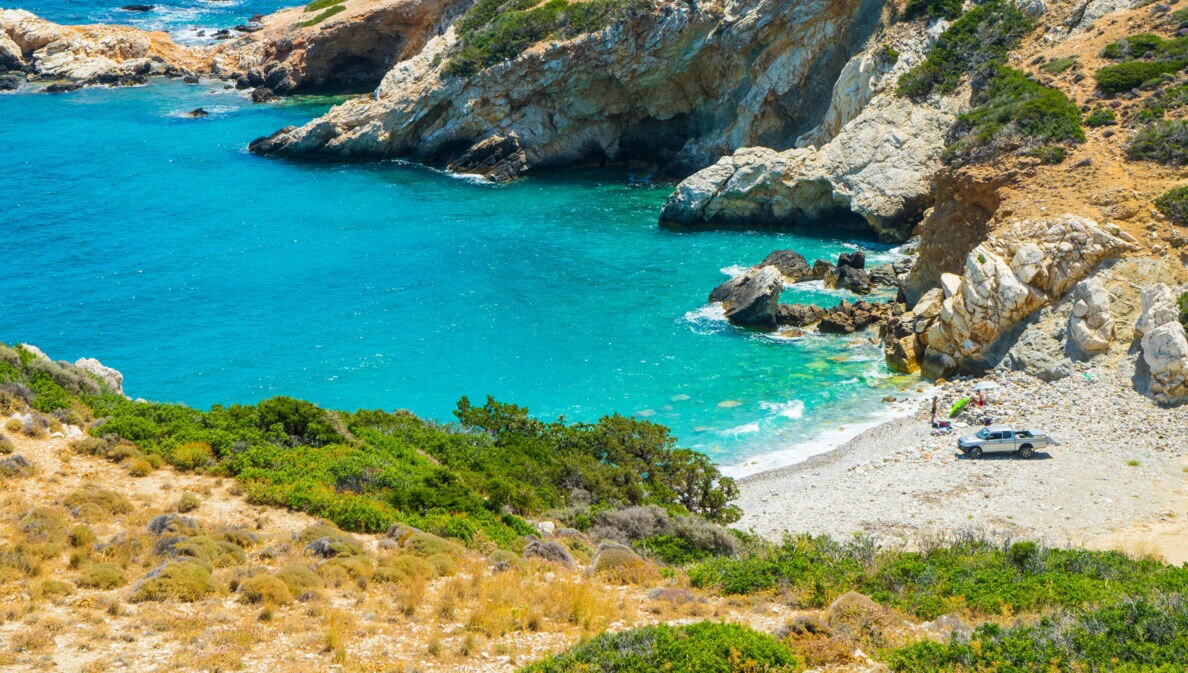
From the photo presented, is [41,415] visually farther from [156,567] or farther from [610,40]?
[610,40]

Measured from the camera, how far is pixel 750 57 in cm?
7038

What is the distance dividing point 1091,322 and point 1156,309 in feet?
7.84

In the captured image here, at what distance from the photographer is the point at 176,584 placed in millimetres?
18047

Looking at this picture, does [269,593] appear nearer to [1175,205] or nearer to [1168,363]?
[1168,363]

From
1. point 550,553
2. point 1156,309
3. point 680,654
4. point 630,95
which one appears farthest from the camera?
point 630,95

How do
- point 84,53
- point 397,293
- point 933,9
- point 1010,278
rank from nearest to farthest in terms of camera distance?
1. point 1010,278
2. point 397,293
3. point 933,9
4. point 84,53

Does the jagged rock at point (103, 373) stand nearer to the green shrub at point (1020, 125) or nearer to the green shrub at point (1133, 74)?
the green shrub at point (1020, 125)

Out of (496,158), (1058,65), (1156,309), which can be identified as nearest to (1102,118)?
(1058,65)

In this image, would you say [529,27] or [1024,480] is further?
[529,27]

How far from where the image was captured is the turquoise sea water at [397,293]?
4275 centimetres

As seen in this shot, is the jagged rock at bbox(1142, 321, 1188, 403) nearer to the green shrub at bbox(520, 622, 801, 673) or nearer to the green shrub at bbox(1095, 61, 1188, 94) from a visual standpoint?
the green shrub at bbox(1095, 61, 1188, 94)

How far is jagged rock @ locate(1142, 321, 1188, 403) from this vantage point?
34.2m

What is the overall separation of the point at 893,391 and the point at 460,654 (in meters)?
29.2

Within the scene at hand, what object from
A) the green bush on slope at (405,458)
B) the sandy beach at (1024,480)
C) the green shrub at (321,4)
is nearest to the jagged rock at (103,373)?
the green bush on slope at (405,458)
